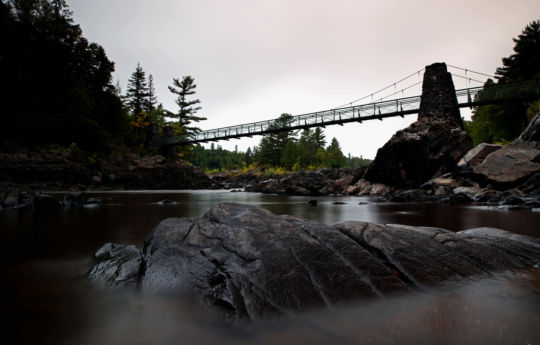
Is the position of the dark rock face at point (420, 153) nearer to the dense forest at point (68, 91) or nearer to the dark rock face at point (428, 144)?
the dark rock face at point (428, 144)

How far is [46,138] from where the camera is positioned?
21.8 metres

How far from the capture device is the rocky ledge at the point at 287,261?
2191 millimetres

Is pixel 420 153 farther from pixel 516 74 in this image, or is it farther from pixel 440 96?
pixel 516 74

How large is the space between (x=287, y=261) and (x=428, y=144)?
1890 centimetres

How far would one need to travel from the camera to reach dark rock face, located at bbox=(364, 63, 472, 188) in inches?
695

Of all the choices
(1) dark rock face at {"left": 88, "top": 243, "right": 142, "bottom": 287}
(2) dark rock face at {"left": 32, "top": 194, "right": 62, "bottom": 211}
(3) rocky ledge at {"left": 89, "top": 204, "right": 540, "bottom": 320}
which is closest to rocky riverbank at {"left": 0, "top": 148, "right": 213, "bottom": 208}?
(2) dark rock face at {"left": 32, "top": 194, "right": 62, "bottom": 211}

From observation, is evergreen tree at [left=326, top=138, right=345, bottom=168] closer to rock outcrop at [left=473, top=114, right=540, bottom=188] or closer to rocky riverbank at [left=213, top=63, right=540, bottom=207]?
rocky riverbank at [left=213, top=63, right=540, bottom=207]

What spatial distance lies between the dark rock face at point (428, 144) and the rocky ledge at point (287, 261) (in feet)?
53.0

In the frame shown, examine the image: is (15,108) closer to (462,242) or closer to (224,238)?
(224,238)

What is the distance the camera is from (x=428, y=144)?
1802 cm

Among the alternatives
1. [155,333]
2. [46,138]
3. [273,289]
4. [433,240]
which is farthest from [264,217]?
[46,138]

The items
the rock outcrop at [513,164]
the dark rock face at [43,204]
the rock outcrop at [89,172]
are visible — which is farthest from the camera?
the rock outcrop at [89,172]

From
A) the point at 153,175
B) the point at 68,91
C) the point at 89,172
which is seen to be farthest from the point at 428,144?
the point at 68,91

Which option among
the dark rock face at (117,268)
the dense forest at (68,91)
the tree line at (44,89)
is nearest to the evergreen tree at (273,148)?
the dense forest at (68,91)
